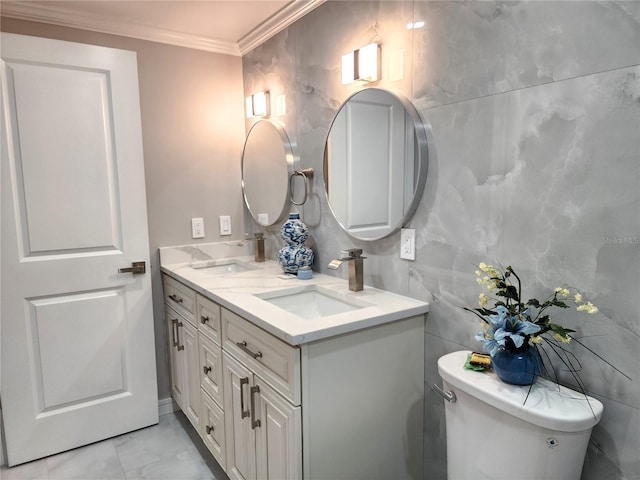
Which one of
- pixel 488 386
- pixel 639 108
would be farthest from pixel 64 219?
pixel 639 108

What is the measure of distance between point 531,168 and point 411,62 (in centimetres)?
62

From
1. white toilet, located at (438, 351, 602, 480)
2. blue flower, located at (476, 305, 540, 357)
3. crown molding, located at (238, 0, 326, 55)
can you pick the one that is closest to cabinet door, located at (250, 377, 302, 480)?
white toilet, located at (438, 351, 602, 480)

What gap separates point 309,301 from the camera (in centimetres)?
187

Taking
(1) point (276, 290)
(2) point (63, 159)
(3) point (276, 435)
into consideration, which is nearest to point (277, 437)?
(3) point (276, 435)

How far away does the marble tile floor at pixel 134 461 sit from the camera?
1984 mm

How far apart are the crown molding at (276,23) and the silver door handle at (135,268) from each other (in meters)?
1.43

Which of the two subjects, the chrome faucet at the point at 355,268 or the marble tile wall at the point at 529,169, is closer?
the marble tile wall at the point at 529,169

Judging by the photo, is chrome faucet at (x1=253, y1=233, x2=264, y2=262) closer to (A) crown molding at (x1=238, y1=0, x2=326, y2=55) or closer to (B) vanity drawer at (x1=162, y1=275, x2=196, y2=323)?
(B) vanity drawer at (x1=162, y1=275, x2=196, y2=323)

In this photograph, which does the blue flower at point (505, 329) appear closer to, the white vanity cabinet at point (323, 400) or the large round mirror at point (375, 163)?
→ the white vanity cabinet at point (323, 400)

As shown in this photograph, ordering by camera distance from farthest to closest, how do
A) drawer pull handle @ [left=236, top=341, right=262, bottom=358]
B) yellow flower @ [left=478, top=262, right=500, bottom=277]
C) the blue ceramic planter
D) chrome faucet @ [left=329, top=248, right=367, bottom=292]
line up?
chrome faucet @ [left=329, top=248, right=367, bottom=292] → drawer pull handle @ [left=236, top=341, right=262, bottom=358] → yellow flower @ [left=478, top=262, right=500, bottom=277] → the blue ceramic planter

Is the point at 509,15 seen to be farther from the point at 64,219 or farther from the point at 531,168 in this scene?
the point at 64,219

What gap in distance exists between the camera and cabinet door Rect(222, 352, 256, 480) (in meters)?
1.56

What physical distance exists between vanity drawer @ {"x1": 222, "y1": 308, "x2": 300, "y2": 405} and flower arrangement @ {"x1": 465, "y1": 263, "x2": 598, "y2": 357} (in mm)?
565

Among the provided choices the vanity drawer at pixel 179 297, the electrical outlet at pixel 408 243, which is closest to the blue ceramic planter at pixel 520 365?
the electrical outlet at pixel 408 243
